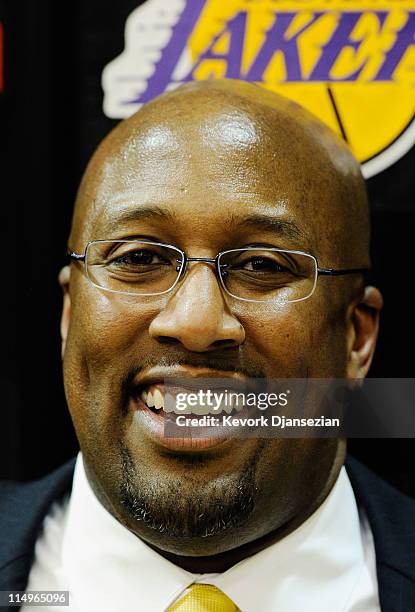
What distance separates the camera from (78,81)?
145 cm

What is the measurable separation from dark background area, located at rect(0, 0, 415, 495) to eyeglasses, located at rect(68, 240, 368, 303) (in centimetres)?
23

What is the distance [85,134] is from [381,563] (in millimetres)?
856

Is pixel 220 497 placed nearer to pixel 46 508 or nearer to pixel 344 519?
pixel 344 519

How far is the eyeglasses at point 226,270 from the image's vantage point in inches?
48.3

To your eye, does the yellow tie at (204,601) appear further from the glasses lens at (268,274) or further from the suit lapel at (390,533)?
the glasses lens at (268,274)

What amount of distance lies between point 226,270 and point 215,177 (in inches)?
5.3

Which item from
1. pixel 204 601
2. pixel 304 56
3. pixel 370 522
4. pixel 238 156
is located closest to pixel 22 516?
pixel 204 601

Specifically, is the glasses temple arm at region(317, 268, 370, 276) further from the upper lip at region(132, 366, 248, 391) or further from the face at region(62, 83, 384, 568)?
the upper lip at region(132, 366, 248, 391)

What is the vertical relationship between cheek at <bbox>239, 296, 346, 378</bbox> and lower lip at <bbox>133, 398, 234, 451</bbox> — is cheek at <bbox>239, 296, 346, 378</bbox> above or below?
above

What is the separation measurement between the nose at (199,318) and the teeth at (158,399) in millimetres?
80

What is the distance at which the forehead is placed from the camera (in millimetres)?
1221

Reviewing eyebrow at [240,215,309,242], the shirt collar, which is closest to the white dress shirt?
the shirt collar

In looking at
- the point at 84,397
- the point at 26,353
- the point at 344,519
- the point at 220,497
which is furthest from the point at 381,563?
the point at 26,353

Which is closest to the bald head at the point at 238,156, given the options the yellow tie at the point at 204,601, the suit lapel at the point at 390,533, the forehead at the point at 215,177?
the forehead at the point at 215,177
